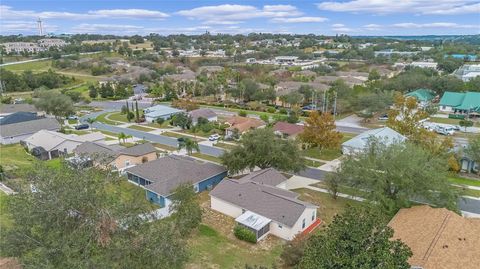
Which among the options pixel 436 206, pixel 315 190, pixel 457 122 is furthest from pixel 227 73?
pixel 436 206

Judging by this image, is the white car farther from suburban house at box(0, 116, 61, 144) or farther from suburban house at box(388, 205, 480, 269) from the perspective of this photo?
suburban house at box(388, 205, 480, 269)

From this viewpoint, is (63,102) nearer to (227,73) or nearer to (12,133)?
(12,133)

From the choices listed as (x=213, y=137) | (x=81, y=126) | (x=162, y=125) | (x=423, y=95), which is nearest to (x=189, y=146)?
(x=213, y=137)

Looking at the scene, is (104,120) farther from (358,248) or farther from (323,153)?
(358,248)

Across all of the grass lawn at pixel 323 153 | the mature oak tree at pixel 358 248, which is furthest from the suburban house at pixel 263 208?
the grass lawn at pixel 323 153

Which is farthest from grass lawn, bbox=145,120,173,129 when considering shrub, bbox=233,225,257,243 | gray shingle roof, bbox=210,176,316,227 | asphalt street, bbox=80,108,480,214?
shrub, bbox=233,225,257,243

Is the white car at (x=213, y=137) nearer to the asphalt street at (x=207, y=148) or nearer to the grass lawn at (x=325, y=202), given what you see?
the asphalt street at (x=207, y=148)
